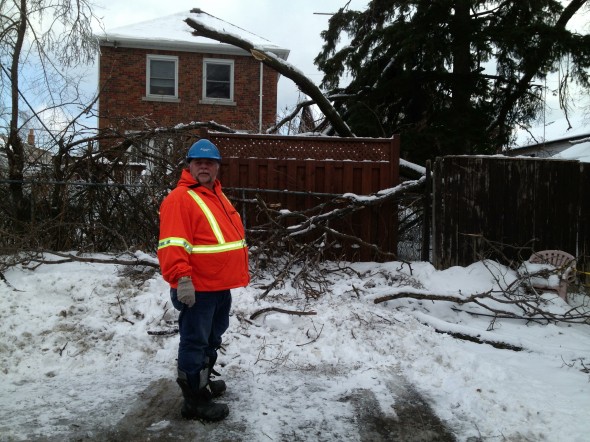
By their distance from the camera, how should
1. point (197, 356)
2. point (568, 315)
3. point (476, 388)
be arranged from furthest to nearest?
point (568, 315), point (476, 388), point (197, 356)

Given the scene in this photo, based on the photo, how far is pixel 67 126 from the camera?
7.25m

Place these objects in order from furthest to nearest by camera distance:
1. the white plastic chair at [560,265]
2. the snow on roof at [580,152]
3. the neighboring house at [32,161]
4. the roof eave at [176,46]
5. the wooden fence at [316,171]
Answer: the roof eave at [176,46], the snow on roof at [580,152], the neighboring house at [32,161], the wooden fence at [316,171], the white plastic chair at [560,265]

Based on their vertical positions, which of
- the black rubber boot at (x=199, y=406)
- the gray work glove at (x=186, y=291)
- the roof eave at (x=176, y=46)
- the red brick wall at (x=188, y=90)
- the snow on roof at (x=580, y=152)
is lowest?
the black rubber boot at (x=199, y=406)

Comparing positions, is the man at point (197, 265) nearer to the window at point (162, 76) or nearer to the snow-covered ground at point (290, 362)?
the snow-covered ground at point (290, 362)

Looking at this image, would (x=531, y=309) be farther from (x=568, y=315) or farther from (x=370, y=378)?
(x=370, y=378)

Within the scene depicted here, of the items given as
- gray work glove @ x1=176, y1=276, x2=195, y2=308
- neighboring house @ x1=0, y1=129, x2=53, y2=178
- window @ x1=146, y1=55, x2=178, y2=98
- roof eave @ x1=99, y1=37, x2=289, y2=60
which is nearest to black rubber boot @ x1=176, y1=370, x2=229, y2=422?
gray work glove @ x1=176, y1=276, x2=195, y2=308

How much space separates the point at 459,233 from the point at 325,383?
3.42 meters

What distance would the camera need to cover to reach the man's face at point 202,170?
133 inches


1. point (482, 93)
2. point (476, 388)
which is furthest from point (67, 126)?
point (482, 93)

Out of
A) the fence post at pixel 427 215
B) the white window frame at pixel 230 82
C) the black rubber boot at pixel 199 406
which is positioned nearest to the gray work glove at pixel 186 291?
the black rubber boot at pixel 199 406

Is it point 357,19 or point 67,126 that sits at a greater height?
point 357,19

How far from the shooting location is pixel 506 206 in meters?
6.27

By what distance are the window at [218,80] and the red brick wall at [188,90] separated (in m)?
0.17

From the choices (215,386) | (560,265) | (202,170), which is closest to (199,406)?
(215,386)
